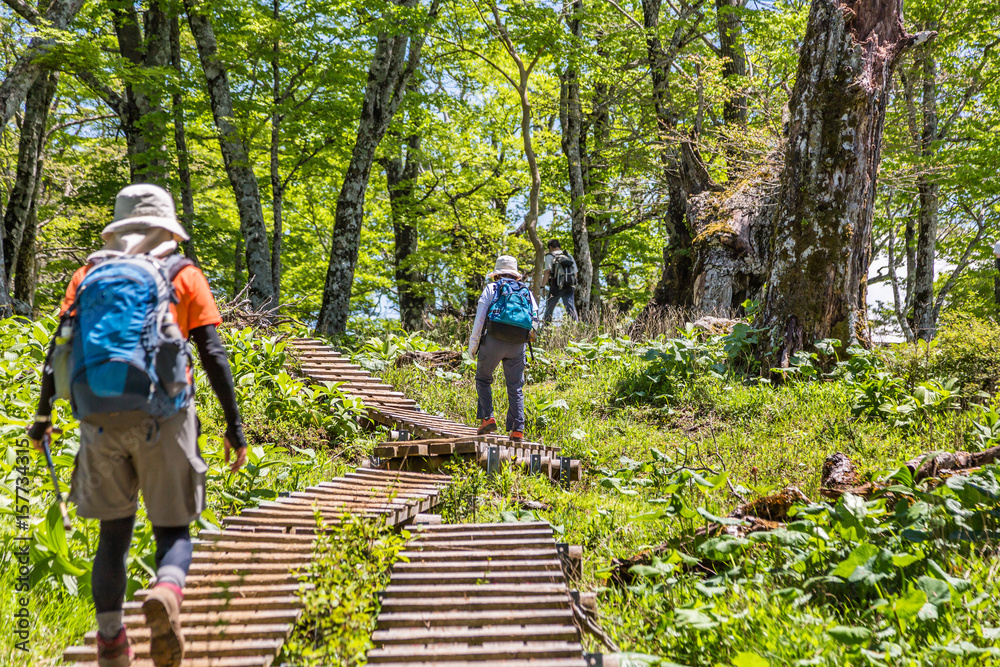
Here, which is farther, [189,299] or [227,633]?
[227,633]

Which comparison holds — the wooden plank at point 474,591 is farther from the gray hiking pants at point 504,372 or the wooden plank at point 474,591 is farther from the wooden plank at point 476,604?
the gray hiking pants at point 504,372

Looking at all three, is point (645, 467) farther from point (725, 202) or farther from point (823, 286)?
point (725, 202)

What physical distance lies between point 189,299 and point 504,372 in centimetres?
402

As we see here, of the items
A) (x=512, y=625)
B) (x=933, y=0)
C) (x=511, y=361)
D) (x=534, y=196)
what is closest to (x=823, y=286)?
(x=511, y=361)

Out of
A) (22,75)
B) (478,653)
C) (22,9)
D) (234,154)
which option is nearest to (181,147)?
(234,154)

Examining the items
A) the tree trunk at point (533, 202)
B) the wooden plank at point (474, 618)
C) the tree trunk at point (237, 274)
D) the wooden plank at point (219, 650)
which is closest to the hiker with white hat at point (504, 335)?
the wooden plank at point (474, 618)

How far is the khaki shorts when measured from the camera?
7.95 ft

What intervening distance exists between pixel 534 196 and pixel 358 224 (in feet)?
10.6

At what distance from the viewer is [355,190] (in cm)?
1138

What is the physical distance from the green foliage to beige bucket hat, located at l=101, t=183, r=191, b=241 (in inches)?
65.2

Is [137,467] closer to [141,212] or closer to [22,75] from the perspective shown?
[141,212]

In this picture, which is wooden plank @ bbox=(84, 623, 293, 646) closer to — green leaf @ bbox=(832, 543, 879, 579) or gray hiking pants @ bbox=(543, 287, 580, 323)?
green leaf @ bbox=(832, 543, 879, 579)

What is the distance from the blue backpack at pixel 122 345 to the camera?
7.47 ft

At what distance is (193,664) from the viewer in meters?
2.58
